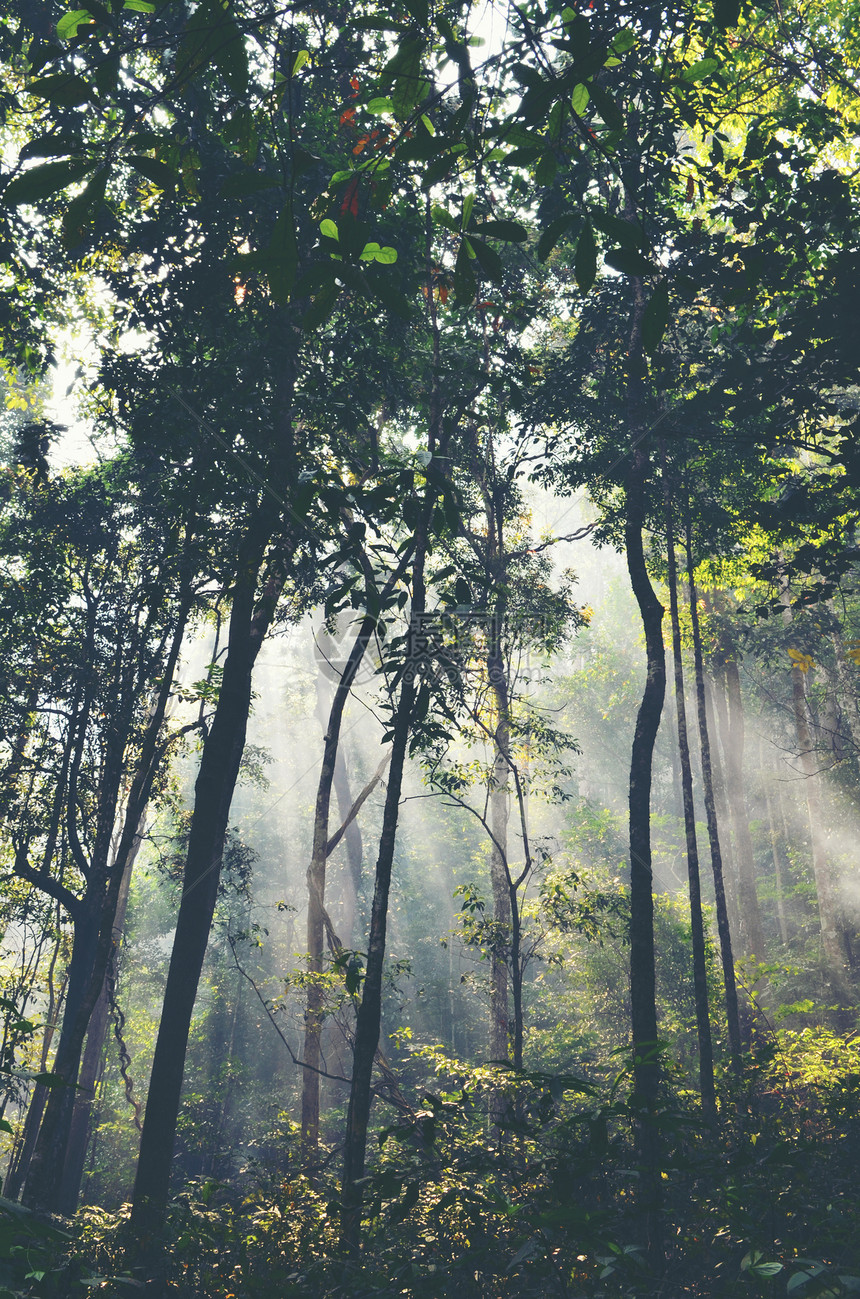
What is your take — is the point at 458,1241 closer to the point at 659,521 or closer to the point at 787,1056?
the point at 787,1056

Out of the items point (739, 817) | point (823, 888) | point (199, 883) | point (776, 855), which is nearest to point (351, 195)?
point (199, 883)

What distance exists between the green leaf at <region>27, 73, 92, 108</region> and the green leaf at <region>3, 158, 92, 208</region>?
11 centimetres

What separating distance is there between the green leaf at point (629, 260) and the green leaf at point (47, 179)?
0.81 m

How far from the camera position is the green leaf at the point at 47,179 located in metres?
1.09

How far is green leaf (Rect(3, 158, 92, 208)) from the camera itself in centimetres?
109

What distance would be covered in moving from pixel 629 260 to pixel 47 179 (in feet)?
2.96

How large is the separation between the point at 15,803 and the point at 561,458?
9.14 metres

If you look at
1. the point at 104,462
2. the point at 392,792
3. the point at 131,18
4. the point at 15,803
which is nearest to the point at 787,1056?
the point at 392,792

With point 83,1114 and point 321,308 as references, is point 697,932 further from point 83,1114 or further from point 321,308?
point 83,1114

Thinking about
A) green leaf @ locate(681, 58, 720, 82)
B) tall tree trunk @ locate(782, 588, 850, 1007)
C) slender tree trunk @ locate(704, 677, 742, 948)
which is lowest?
green leaf @ locate(681, 58, 720, 82)

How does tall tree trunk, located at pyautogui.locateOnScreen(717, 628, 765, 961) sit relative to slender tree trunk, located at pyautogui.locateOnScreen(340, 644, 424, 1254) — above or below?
above

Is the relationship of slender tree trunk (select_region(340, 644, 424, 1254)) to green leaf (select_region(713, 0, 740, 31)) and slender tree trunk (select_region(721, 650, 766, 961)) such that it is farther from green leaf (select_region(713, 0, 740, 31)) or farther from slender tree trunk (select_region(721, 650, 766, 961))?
slender tree trunk (select_region(721, 650, 766, 961))

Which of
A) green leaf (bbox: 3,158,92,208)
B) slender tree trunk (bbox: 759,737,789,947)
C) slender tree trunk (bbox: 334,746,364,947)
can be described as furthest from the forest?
slender tree trunk (bbox: 334,746,364,947)

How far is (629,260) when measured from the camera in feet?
Answer: 4.02
